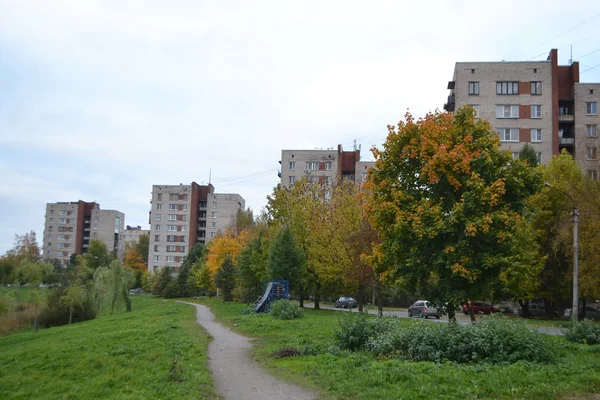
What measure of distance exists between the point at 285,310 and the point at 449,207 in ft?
44.8

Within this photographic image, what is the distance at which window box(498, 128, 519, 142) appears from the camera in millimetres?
50062

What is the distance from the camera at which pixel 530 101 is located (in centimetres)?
5016

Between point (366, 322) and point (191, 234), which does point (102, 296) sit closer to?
point (366, 322)

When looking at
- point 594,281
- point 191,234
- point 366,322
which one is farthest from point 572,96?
point 191,234

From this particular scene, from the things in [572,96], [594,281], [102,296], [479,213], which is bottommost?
[102,296]

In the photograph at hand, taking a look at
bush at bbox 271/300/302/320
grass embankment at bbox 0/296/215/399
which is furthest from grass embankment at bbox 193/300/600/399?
bush at bbox 271/300/302/320

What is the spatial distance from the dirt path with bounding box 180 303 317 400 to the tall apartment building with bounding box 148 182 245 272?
8861 cm

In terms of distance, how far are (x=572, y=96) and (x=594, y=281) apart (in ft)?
93.4

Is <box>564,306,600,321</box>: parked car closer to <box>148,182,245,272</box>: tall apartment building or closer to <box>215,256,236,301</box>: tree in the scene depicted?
<box>215,256,236,301</box>: tree

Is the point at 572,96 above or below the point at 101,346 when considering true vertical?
above

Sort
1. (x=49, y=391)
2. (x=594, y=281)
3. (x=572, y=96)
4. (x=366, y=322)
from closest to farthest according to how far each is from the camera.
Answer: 1. (x=49, y=391)
2. (x=366, y=322)
3. (x=594, y=281)
4. (x=572, y=96)

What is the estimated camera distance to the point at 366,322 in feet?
49.9

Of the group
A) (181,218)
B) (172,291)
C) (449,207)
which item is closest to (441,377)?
(449,207)

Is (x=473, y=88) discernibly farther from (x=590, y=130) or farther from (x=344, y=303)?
(x=344, y=303)
